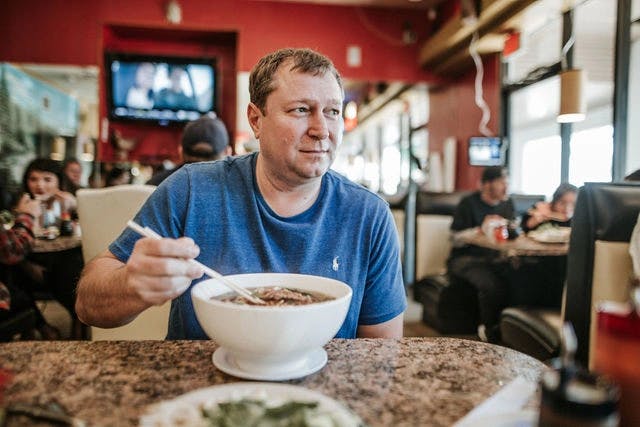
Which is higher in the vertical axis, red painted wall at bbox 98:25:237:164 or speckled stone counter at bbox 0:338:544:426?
red painted wall at bbox 98:25:237:164

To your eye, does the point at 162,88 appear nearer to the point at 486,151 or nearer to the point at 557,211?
the point at 486,151

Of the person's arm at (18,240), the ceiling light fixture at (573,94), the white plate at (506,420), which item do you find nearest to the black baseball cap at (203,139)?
the person's arm at (18,240)

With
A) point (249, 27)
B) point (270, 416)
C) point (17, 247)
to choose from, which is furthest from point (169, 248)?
point (249, 27)

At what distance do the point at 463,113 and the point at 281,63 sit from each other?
576cm

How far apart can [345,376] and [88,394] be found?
361 millimetres

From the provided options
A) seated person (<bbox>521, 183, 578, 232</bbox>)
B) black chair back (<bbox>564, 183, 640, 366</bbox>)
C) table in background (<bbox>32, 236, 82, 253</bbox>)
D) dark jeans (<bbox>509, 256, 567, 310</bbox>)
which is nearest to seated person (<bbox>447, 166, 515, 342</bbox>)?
dark jeans (<bbox>509, 256, 567, 310</bbox>)

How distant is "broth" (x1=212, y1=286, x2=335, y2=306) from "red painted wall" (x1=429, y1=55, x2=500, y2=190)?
540 cm

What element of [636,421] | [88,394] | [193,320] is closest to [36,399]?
[88,394]

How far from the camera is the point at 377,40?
250 inches

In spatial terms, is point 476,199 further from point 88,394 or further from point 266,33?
point 88,394

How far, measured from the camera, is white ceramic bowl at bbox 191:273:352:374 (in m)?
0.68

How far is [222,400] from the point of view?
0.62 metres

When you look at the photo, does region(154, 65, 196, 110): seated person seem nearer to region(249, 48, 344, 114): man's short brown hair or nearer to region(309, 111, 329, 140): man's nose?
region(249, 48, 344, 114): man's short brown hair

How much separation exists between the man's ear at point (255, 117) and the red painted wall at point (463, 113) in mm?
4984
